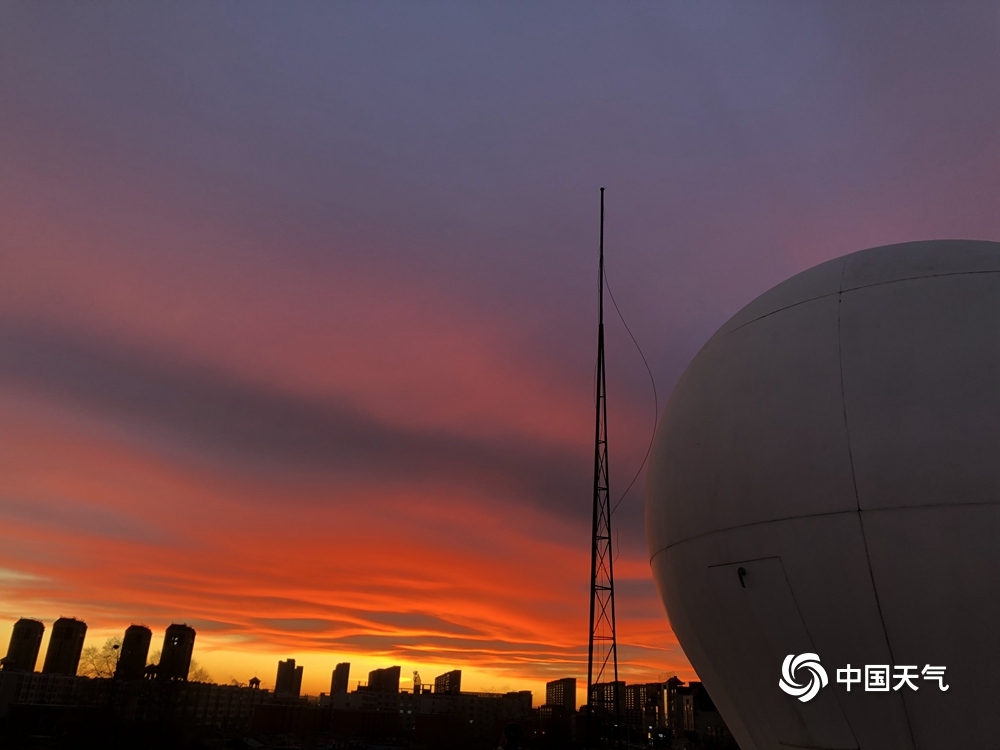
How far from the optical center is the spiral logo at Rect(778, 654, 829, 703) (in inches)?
Result: 347

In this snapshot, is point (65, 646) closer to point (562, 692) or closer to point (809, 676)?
point (562, 692)

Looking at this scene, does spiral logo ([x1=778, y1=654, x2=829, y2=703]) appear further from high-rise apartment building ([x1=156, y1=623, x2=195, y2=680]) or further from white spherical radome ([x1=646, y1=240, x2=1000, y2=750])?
high-rise apartment building ([x1=156, y1=623, x2=195, y2=680])

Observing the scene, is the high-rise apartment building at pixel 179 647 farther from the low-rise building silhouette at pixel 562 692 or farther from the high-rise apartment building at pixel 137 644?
the low-rise building silhouette at pixel 562 692

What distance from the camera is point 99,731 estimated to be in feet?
210

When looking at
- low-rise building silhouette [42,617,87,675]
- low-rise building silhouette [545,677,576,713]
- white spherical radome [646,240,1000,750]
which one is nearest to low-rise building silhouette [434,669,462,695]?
low-rise building silhouette [545,677,576,713]

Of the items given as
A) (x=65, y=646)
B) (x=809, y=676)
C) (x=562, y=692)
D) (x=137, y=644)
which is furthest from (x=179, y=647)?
(x=809, y=676)

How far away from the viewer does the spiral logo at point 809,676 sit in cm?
882

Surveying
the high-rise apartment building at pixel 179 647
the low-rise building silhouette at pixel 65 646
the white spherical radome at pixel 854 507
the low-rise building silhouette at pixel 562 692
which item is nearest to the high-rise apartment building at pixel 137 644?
the high-rise apartment building at pixel 179 647

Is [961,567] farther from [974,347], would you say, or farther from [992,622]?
[974,347]

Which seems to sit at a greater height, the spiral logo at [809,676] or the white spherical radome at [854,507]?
the white spherical radome at [854,507]

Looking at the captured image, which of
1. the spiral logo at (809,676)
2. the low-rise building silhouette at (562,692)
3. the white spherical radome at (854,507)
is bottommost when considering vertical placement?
the low-rise building silhouette at (562,692)

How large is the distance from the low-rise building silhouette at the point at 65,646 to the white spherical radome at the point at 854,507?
16342 cm

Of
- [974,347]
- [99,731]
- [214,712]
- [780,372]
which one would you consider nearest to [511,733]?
[780,372]

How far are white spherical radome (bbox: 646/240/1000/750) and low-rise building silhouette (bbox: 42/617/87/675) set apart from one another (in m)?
163
